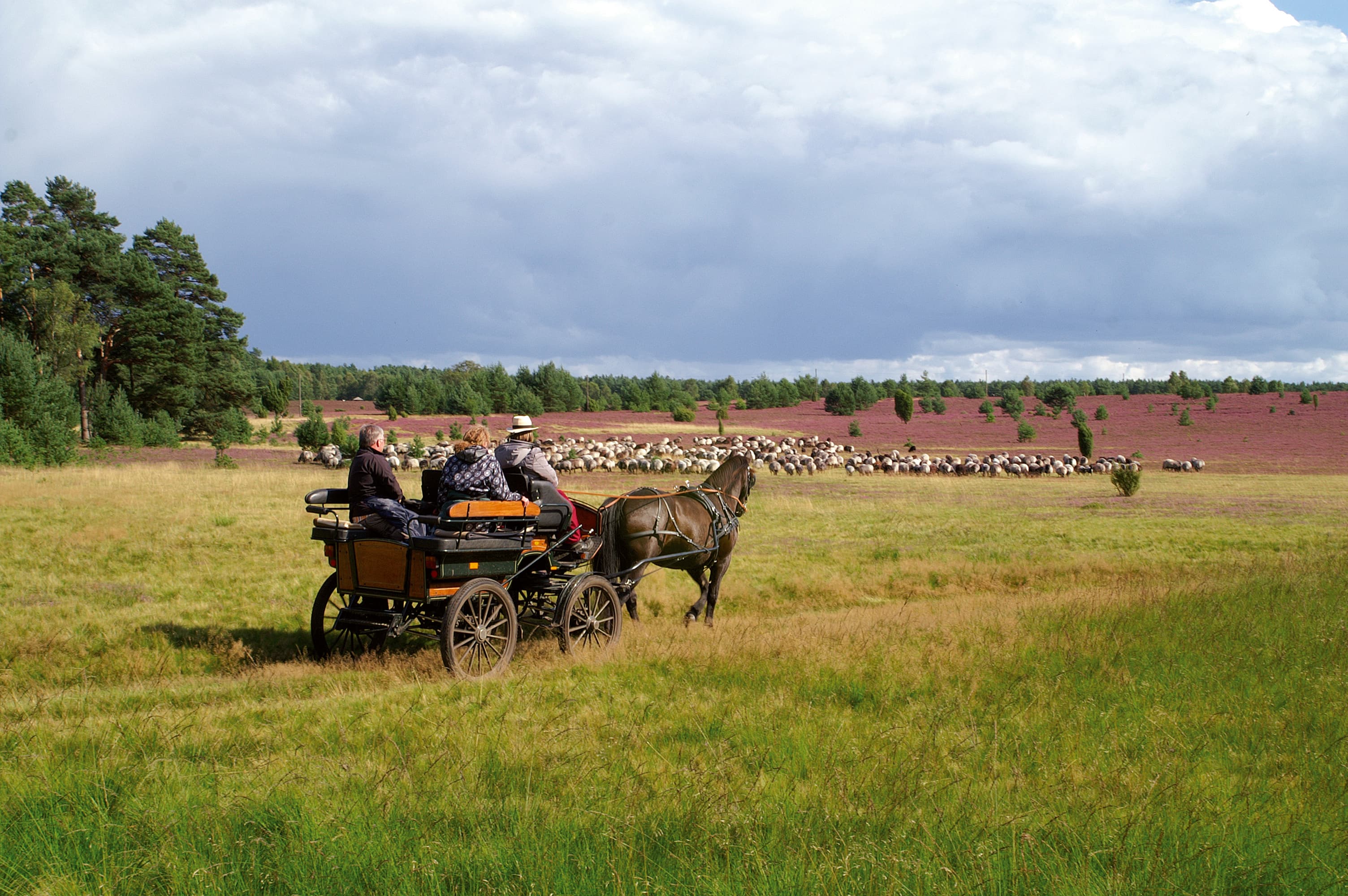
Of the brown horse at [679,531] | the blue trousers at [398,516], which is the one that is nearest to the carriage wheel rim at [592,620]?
the brown horse at [679,531]

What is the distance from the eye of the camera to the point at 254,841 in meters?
4.09

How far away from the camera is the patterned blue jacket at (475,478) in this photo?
341 inches

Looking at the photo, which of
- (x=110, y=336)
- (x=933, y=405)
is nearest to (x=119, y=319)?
(x=110, y=336)

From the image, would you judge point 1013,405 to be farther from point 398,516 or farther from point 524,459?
point 398,516

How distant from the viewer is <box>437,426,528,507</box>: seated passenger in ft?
28.4

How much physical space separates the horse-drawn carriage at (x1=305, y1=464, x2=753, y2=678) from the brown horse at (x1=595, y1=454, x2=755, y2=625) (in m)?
0.02

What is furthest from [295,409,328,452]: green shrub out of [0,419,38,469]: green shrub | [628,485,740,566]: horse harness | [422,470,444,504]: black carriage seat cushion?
[628,485,740,566]: horse harness

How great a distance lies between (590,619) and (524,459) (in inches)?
75.6

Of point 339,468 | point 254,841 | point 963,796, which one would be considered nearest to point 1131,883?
point 963,796

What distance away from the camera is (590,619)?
9.23 m

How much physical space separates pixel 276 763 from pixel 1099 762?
528cm

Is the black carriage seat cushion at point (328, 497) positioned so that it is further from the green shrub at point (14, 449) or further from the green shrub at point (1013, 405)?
the green shrub at point (1013, 405)

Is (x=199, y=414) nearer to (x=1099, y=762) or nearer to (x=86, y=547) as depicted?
(x=86, y=547)

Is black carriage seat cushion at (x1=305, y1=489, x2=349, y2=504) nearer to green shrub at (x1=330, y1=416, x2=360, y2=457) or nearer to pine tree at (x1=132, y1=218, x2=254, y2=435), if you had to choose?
green shrub at (x1=330, y1=416, x2=360, y2=457)
